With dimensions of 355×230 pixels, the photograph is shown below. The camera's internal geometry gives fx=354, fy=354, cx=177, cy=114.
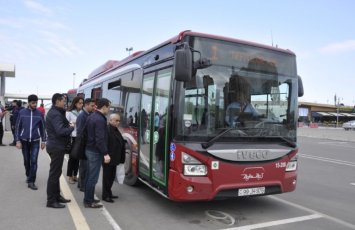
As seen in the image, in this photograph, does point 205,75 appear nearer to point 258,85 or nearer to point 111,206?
point 258,85

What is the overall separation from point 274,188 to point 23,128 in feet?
16.7

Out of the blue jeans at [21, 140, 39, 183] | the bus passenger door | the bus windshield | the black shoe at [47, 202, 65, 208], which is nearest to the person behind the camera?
the bus windshield

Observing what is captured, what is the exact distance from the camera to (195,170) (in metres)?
5.25

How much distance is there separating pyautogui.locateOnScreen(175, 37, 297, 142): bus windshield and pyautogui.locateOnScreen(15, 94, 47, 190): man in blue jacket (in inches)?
141

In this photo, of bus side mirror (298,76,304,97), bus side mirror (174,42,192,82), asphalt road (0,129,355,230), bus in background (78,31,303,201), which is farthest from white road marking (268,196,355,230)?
bus side mirror (174,42,192,82)

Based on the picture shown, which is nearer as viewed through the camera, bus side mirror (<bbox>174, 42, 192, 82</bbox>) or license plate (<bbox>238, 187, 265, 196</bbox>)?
bus side mirror (<bbox>174, 42, 192, 82</bbox>)

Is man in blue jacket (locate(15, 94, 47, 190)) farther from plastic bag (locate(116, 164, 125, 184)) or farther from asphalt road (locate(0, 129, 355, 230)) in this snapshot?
plastic bag (locate(116, 164, 125, 184))

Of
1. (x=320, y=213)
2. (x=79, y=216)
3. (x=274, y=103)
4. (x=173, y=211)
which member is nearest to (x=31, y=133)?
(x=79, y=216)

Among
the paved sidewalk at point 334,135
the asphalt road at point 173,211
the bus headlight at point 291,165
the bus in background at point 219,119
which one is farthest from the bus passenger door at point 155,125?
the paved sidewalk at point 334,135

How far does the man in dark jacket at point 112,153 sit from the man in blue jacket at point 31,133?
5.49 ft

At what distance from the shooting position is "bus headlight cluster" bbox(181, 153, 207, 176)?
17.1ft

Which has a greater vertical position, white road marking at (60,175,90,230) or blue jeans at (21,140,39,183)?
blue jeans at (21,140,39,183)

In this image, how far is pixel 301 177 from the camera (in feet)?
31.8

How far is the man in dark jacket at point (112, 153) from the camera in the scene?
6.32 metres
